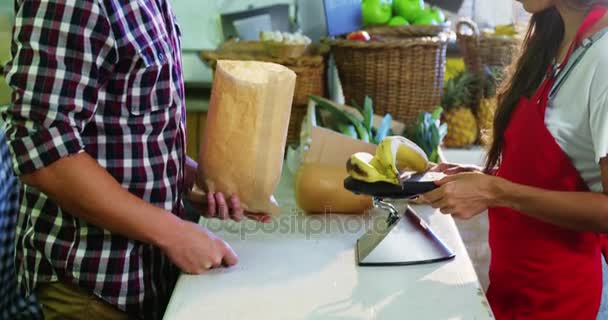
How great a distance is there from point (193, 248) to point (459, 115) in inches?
57.5

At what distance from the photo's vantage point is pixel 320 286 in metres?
1.04

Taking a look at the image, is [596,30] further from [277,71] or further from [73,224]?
[73,224]

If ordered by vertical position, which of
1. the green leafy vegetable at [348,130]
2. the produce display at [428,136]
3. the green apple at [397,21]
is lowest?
the produce display at [428,136]

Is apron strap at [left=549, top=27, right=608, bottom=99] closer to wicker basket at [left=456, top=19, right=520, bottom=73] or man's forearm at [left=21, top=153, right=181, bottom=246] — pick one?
man's forearm at [left=21, top=153, right=181, bottom=246]

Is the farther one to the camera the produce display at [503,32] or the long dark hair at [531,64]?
the produce display at [503,32]

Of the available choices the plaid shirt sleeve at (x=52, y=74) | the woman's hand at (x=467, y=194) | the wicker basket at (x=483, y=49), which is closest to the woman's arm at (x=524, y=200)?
the woman's hand at (x=467, y=194)

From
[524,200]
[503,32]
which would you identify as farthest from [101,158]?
[503,32]

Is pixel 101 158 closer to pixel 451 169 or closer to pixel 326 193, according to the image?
pixel 326 193

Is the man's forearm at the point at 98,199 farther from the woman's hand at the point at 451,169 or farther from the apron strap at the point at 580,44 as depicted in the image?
the apron strap at the point at 580,44

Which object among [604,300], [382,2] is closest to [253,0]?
[382,2]

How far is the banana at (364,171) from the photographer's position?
1.07 m

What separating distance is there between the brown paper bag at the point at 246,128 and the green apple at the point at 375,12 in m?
1.10

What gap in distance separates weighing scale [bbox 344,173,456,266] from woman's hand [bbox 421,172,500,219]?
25mm

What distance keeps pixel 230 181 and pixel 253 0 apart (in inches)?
62.2
